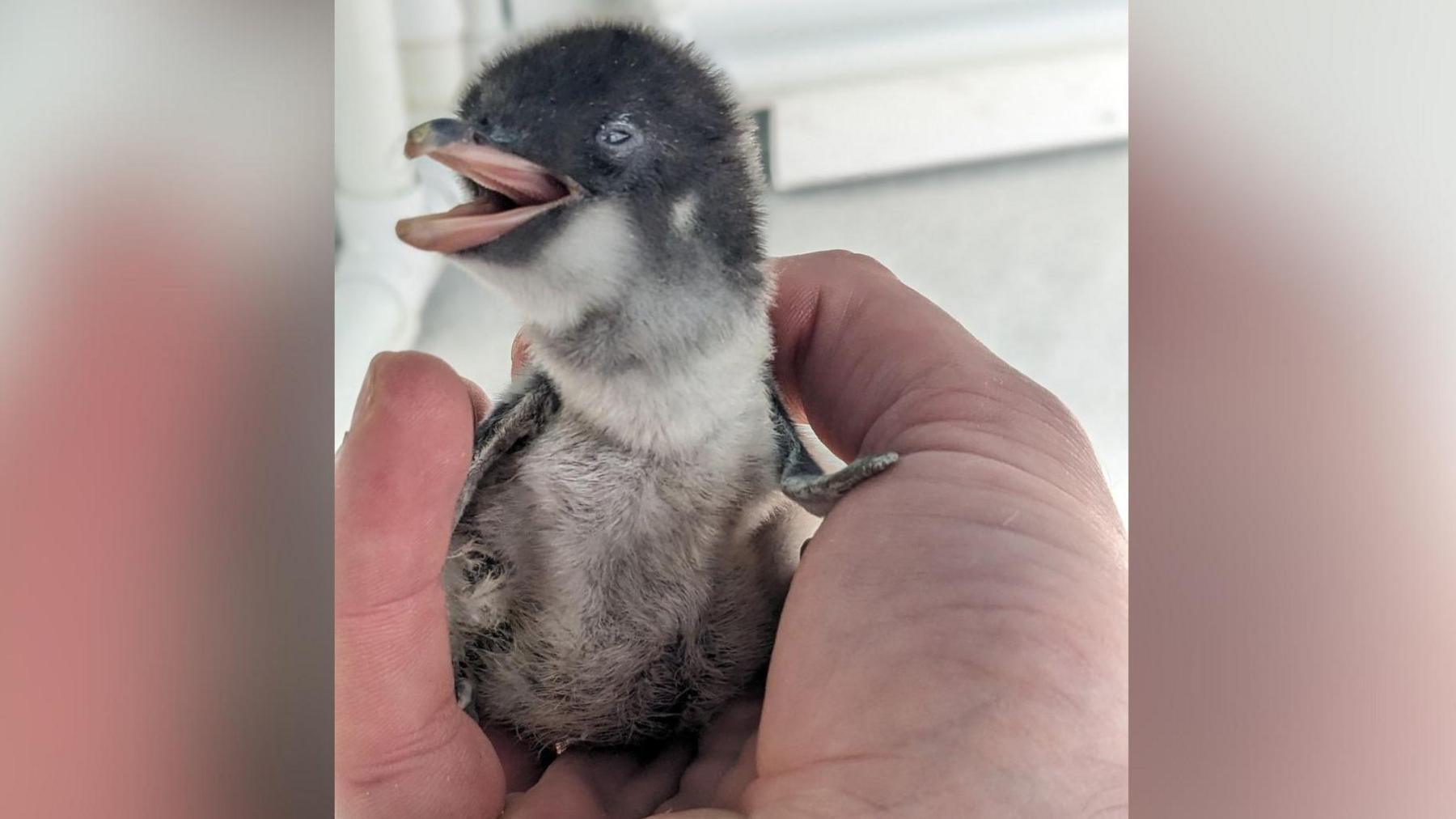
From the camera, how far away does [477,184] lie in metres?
0.77

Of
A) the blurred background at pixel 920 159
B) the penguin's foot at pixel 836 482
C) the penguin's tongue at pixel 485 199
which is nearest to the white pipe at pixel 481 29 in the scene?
the blurred background at pixel 920 159

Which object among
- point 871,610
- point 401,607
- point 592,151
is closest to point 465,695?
point 401,607

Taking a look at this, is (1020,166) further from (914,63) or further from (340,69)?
(340,69)

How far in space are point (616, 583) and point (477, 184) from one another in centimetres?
30

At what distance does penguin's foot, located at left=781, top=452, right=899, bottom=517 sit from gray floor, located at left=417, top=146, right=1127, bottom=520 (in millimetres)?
103

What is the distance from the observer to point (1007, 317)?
2.70ft

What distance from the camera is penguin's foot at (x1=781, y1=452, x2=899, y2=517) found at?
0.84 meters

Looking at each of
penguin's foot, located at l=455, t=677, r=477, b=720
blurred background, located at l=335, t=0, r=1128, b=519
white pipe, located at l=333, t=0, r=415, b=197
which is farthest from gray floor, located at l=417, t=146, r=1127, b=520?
penguin's foot, located at l=455, t=677, r=477, b=720

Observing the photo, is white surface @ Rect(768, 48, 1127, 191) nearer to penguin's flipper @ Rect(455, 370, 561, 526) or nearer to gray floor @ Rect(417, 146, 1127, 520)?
gray floor @ Rect(417, 146, 1127, 520)

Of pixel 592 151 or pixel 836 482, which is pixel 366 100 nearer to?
pixel 592 151

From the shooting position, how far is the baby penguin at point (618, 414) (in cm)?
76
